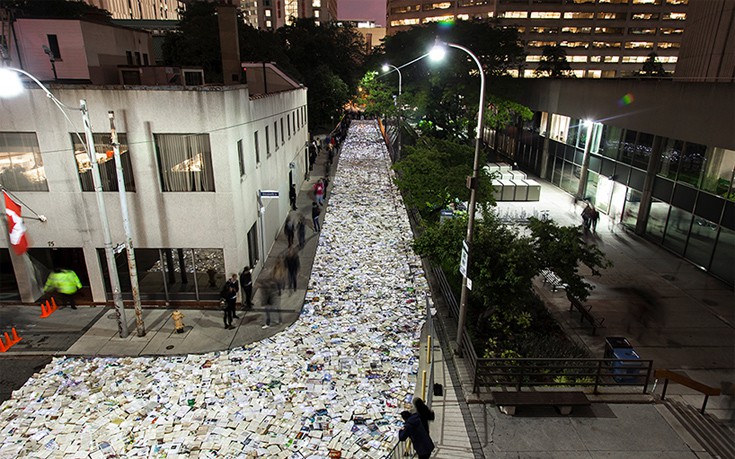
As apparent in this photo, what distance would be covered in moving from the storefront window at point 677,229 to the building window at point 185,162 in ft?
65.3

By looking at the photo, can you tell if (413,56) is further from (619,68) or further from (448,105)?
(619,68)

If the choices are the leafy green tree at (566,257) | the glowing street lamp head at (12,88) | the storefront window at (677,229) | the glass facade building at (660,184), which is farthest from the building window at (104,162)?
the storefront window at (677,229)

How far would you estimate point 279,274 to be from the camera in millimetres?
16859

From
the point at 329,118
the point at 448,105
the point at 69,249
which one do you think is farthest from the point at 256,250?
the point at 329,118

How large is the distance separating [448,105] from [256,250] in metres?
29.9

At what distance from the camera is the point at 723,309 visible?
14.8 metres

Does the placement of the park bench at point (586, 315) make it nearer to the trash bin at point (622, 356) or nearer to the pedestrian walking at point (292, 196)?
the trash bin at point (622, 356)

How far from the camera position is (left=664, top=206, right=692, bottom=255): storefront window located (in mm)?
19328

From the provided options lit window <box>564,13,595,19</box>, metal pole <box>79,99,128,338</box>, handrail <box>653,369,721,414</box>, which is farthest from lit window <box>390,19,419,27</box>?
handrail <box>653,369,721,414</box>

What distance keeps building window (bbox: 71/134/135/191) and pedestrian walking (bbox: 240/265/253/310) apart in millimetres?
4289

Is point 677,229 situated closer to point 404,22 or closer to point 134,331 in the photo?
point 134,331

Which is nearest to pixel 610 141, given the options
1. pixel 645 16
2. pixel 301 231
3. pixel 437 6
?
pixel 301 231

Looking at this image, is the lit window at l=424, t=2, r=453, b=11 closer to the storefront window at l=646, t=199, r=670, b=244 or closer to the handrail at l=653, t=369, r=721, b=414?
the storefront window at l=646, t=199, r=670, b=244

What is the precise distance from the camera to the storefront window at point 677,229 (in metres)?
19.3
